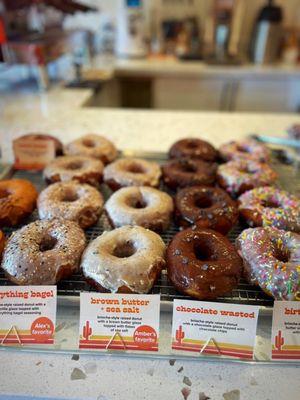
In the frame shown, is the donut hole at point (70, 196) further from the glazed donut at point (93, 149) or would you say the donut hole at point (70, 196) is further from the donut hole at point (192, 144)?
the donut hole at point (192, 144)

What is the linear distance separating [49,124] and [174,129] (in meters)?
0.80

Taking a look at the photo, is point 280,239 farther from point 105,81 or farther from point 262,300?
point 105,81

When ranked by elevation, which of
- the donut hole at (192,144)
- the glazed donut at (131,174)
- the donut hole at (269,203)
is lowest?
the donut hole at (269,203)

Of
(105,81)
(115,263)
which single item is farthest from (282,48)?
(115,263)

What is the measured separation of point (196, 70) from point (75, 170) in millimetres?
2356

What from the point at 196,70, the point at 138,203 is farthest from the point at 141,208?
the point at 196,70

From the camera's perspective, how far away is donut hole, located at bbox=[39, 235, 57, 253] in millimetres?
1135

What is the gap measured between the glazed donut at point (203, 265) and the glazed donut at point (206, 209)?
117 mm

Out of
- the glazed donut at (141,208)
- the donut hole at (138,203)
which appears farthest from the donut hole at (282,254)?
the donut hole at (138,203)

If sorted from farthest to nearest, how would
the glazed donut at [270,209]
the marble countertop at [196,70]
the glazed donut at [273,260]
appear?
the marble countertop at [196,70]
the glazed donut at [270,209]
the glazed donut at [273,260]

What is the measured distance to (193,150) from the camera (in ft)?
5.60

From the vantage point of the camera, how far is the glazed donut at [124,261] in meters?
0.97

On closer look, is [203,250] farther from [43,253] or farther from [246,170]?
[246,170]

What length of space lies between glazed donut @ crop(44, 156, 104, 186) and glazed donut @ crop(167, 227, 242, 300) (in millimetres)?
567
